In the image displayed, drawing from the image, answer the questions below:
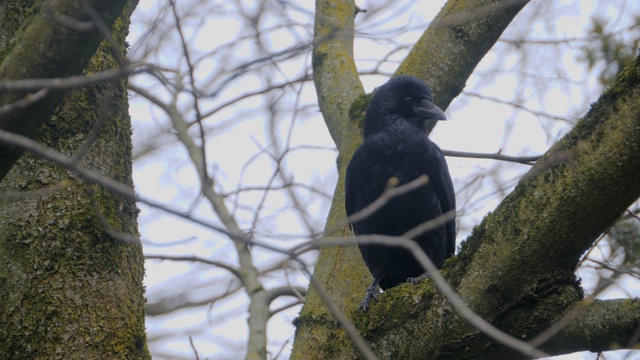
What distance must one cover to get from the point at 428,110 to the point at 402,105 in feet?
0.85

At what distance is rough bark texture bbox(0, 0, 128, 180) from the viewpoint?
101 inches

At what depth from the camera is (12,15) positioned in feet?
11.6

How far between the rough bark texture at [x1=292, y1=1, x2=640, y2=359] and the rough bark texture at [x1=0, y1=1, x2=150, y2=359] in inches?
43.4

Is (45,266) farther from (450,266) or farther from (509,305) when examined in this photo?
(509,305)

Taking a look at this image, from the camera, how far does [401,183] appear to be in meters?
5.17

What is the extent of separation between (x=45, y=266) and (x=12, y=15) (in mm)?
1338

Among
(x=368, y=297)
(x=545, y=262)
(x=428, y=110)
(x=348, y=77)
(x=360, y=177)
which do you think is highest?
(x=348, y=77)

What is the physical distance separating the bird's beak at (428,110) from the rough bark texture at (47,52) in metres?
3.29

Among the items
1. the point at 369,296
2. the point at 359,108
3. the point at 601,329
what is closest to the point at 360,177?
the point at 359,108

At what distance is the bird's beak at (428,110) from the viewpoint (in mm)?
5492

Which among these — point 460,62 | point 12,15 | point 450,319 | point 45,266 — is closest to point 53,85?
point 45,266

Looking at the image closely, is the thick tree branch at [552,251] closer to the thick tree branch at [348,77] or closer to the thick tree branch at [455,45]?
the thick tree branch at [348,77]

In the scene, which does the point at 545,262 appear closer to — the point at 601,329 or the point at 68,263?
the point at 601,329

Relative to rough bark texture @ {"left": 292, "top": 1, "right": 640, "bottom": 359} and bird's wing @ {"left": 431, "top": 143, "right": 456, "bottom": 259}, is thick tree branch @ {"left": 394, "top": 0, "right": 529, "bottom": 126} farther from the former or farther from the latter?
rough bark texture @ {"left": 292, "top": 1, "right": 640, "bottom": 359}
